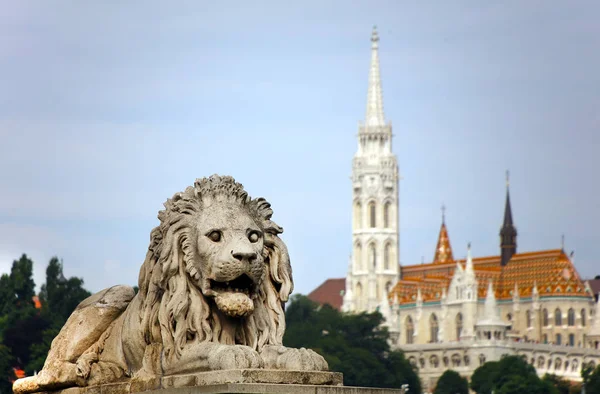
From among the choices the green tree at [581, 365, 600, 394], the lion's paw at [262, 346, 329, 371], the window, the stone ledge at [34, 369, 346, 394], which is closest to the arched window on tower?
the window

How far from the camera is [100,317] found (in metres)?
13.0

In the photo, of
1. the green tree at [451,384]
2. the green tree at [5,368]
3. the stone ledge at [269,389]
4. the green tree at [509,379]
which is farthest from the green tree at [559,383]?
the stone ledge at [269,389]

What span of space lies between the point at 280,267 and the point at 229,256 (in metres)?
0.59

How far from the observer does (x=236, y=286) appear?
11.5 metres

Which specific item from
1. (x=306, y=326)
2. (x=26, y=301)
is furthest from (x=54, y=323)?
(x=306, y=326)

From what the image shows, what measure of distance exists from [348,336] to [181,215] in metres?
158

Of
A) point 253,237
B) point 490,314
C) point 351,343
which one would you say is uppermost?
point 490,314

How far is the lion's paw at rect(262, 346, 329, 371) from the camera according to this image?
35.9 ft

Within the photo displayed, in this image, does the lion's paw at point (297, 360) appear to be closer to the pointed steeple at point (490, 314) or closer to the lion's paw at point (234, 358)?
the lion's paw at point (234, 358)

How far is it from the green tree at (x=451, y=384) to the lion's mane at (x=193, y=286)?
521 feet

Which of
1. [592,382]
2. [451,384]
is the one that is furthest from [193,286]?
[451,384]

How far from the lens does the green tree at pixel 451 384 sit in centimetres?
17038

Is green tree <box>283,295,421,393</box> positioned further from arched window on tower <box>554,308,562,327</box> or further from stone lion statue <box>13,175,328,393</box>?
stone lion statue <box>13,175,328,393</box>

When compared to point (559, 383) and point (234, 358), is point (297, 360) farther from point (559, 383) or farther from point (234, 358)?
point (559, 383)
